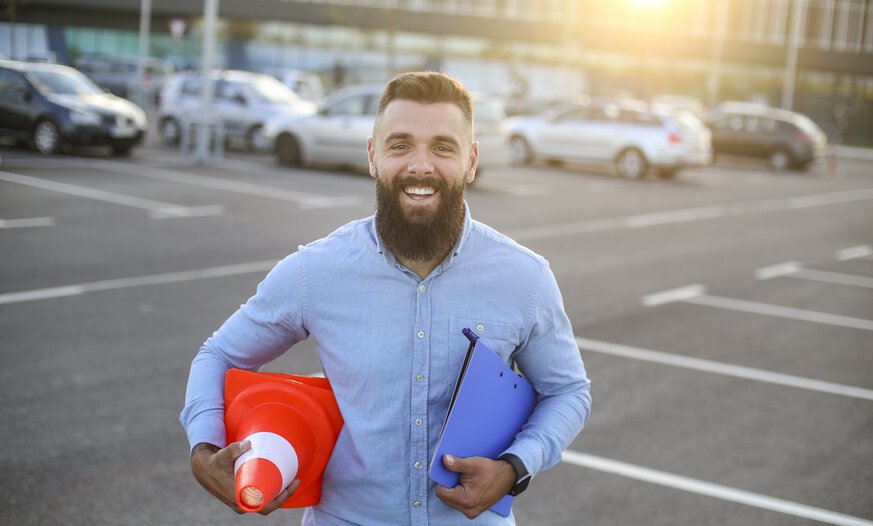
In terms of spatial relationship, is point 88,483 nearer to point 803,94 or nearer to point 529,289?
point 529,289

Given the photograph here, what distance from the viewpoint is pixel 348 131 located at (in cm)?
2077

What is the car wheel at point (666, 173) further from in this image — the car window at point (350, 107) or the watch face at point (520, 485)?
the watch face at point (520, 485)

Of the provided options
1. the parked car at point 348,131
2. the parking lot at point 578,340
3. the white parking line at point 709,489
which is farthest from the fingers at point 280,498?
the parked car at point 348,131

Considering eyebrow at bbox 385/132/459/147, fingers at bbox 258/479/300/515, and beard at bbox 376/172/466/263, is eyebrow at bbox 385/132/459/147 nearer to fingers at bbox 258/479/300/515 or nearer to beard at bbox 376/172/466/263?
beard at bbox 376/172/466/263

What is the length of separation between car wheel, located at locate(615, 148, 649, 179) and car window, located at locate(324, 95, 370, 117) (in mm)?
7064

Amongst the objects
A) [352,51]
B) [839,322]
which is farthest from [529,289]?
[352,51]

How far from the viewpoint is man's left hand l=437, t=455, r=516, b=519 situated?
231cm

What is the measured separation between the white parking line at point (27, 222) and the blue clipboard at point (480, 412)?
11064mm

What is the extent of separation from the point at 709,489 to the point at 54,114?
1731cm

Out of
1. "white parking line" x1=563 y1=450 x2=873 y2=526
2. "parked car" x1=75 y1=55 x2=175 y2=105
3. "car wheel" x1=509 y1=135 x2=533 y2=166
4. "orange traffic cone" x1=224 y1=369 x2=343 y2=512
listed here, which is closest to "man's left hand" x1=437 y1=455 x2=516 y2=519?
"orange traffic cone" x1=224 y1=369 x2=343 y2=512

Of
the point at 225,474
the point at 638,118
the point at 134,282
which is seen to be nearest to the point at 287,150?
the point at 638,118

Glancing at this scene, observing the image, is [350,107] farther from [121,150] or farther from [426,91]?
[426,91]

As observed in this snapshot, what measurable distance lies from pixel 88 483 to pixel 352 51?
57.7 m

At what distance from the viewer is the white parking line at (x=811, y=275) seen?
41.0 ft
